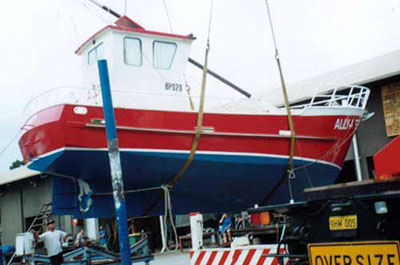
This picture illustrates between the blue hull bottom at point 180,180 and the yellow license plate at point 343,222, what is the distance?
5.22 metres

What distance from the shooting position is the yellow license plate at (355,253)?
4.19 metres

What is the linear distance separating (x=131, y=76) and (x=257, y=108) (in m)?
2.81

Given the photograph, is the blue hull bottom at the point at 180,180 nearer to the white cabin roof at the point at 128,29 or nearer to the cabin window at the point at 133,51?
the cabin window at the point at 133,51

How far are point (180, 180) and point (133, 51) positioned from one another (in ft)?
8.44

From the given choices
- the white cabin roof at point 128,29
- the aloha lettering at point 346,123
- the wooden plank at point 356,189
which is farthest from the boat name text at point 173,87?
the wooden plank at point 356,189

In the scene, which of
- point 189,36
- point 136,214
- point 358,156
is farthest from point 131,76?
point 358,156

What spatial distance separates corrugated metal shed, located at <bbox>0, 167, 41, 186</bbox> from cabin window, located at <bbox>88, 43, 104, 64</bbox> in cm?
1571

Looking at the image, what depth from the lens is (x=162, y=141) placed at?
9602mm

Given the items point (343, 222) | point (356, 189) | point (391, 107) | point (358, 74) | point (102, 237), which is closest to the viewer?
point (343, 222)

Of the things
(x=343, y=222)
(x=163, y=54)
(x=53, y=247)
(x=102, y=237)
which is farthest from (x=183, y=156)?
(x=102, y=237)

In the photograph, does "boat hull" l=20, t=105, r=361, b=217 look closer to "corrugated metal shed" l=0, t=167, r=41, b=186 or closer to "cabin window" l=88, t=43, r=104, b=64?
"cabin window" l=88, t=43, r=104, b=64

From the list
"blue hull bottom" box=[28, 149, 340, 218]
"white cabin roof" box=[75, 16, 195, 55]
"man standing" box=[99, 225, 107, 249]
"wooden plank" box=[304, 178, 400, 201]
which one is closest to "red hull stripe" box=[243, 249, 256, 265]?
"wooden plank" box=[304, 178, 400, 201]

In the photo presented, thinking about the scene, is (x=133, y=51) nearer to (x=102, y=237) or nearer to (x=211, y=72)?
(x=211, y=72)

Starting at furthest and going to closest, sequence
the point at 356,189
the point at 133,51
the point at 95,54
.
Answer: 1. the point at 95,54
2. the point at 133,51
3. the point at 356,189
